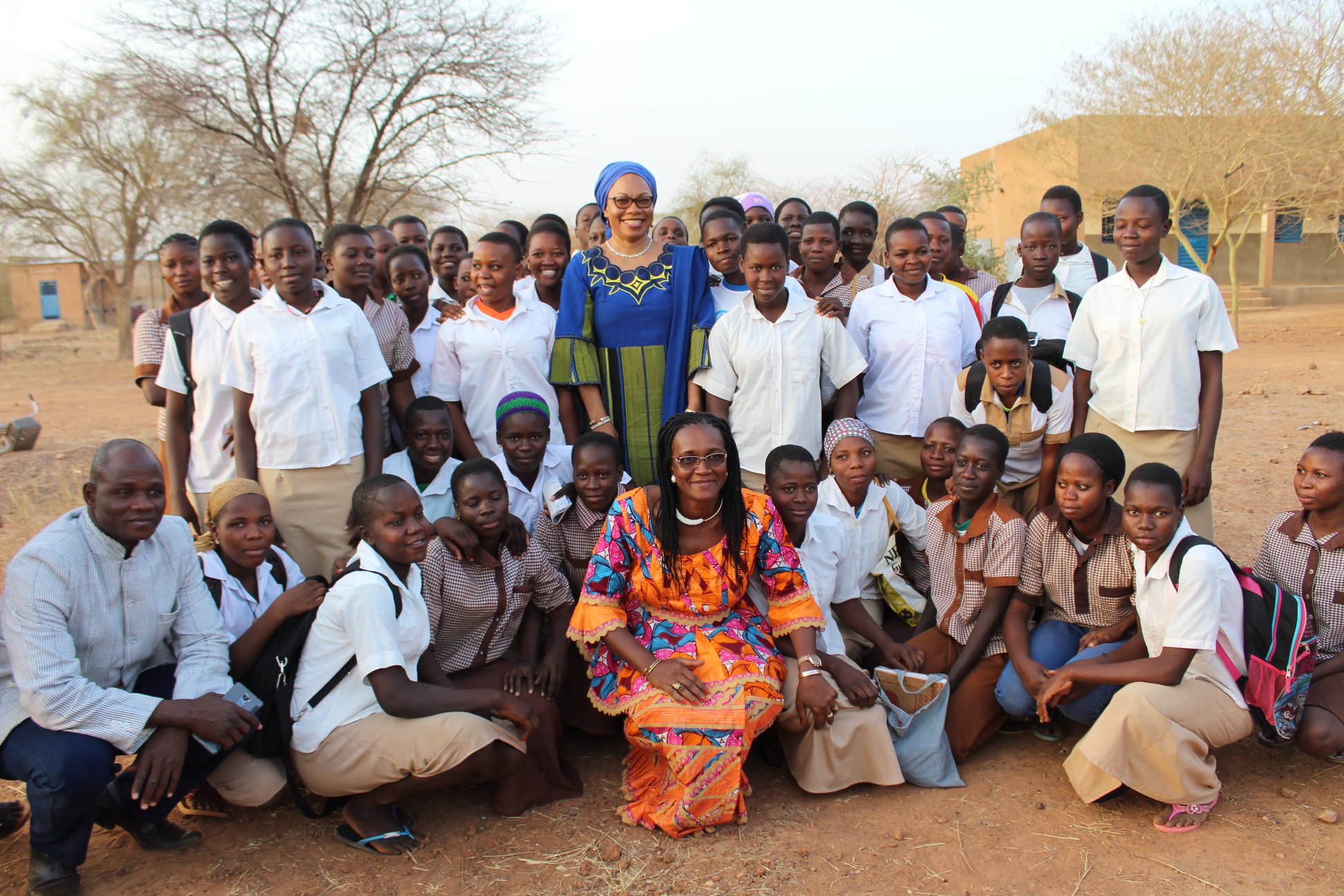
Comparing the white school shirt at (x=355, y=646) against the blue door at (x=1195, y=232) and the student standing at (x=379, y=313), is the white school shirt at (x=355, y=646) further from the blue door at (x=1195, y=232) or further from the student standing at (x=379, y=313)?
the blue door at (x=1195, y=232)

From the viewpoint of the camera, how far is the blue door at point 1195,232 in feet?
77.7

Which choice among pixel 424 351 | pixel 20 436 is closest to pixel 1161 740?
pixel 424 351

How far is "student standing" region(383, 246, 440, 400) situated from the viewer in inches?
179

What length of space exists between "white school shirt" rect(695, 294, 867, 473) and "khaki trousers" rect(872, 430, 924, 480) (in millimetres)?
441

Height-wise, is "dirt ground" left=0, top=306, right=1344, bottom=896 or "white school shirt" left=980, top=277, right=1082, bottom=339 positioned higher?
"white school shirt" left=980, top=277, right=1082, bottom=339

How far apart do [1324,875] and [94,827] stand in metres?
3.71

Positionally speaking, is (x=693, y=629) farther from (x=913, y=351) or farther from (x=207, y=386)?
(x=207, y=386)

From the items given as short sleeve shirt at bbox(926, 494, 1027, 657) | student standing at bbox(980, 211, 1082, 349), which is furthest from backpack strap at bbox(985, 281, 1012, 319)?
short sleeve shirt at bbox(926, 494, 1027, 657)

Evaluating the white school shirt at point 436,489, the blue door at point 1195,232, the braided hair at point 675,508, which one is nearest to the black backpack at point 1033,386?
the braided hair at point 675,508

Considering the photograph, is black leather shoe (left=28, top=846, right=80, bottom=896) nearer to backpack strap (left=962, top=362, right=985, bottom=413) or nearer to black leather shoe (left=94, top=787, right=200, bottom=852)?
black leather shoe (left=94, top=787, right=200, bottom=852)

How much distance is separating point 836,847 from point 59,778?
2202 millimetres

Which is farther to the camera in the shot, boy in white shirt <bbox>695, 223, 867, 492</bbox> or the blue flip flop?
boy in white shirt <bbox>695, 223, 867, 492</bbox>

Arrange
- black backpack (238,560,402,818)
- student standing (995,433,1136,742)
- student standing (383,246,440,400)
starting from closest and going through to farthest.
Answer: black backpack (238,560,402,818), student standing (995,433,1136,742), student standing (383,246,440,400)

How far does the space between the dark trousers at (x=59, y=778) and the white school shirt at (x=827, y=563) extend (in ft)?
7.55
